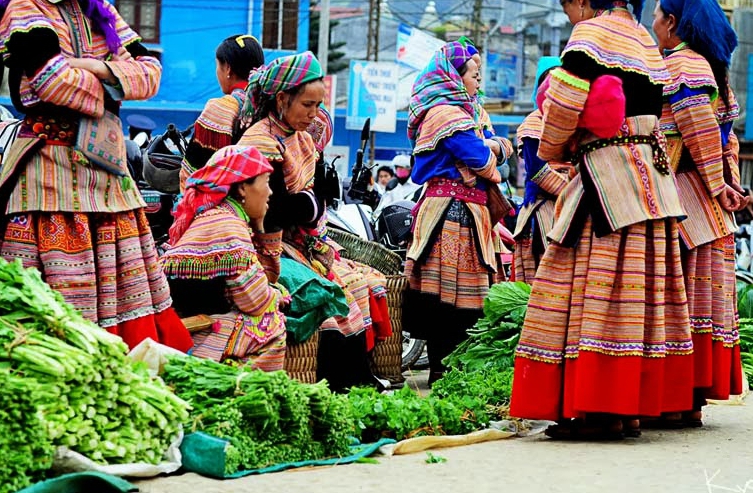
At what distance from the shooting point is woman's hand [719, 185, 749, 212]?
263 inches

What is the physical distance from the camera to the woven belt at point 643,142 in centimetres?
591

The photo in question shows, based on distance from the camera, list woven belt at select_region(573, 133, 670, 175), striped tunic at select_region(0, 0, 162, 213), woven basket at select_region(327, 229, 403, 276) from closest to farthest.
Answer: striped tunic at select_region(0, 0, 162, 213) < woven belt at select_region(573, 133, 670, 175) < woven basket at select_region(327, 229, 403, 276)

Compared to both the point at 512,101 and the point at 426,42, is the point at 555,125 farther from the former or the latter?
the point at 512,101

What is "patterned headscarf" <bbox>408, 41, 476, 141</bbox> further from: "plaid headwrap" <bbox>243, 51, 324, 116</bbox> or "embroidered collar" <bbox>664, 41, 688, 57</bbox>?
"embroidered collar" <bbox>664, 41, 688, 57</bbox>

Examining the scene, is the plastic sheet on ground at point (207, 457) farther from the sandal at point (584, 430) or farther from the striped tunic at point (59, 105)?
the sandal at point (584, 430)

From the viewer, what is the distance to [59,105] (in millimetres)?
5328

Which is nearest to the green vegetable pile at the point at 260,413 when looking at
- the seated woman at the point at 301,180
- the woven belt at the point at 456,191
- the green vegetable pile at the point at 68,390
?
the green vegetable pile at the point at 68,390

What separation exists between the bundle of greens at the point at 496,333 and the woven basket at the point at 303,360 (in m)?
1.01

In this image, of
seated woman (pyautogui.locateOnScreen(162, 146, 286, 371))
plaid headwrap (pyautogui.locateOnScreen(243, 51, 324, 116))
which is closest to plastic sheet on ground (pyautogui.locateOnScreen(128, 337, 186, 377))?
seated woman (pyautogui.locateOnScreen(162, 146, 286, 371))

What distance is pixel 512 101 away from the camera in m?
50.0

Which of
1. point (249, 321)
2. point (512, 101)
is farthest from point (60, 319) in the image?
point (512, 101)

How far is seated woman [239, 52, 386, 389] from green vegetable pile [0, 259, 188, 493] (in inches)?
100

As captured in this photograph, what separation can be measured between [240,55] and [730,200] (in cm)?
304

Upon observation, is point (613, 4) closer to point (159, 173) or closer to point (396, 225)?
point (159, 173)
